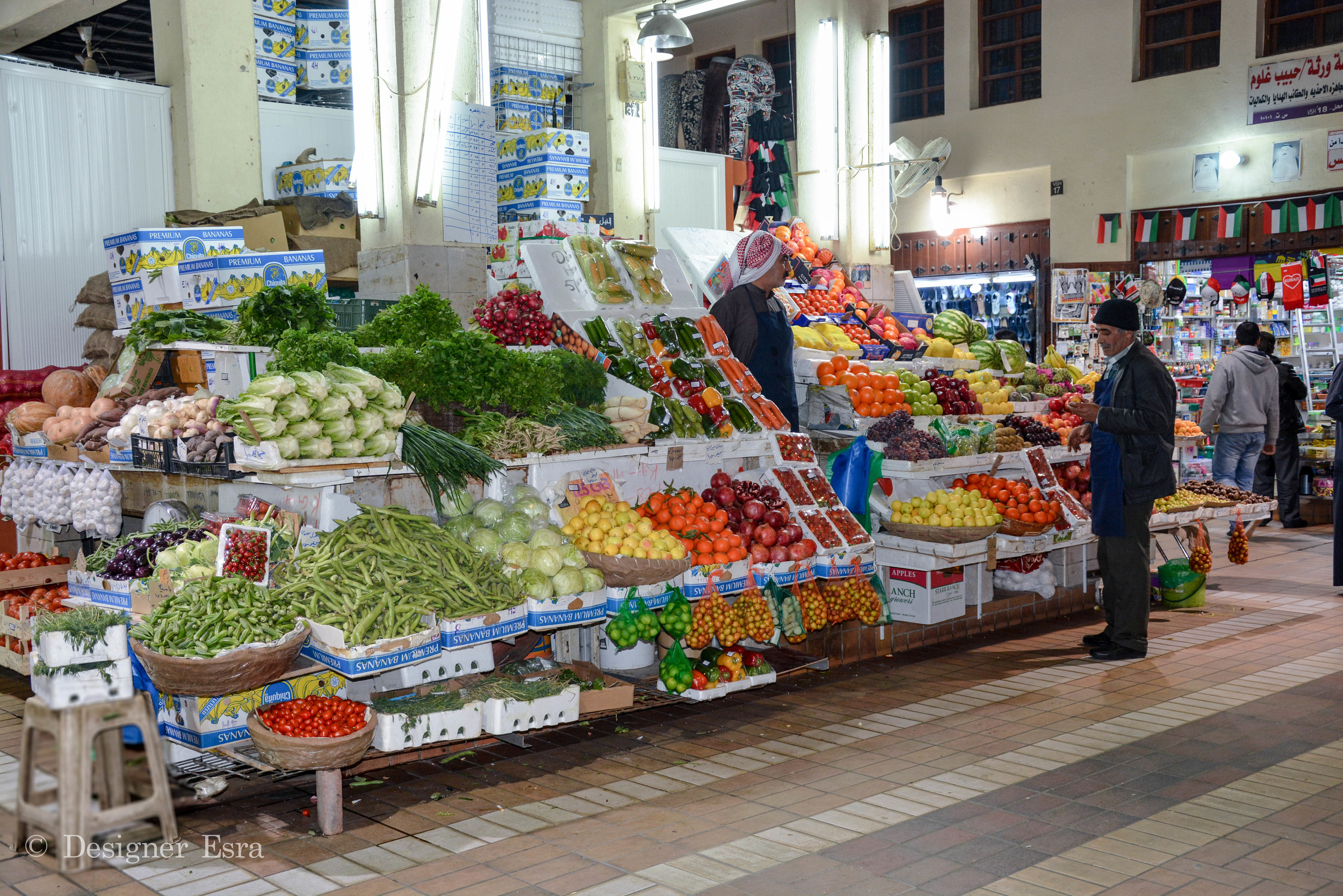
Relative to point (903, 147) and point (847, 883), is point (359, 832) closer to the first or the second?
point (847, 883)

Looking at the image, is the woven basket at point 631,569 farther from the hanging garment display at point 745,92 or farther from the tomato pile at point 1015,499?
the hanging garment display at point 745,92

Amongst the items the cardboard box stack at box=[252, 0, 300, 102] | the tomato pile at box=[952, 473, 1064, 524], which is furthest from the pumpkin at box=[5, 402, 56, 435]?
the tomato pile at box=[952, 473, 1064, 524]

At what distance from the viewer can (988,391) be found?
823 centimetres

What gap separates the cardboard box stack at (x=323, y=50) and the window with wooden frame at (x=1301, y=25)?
10.8m

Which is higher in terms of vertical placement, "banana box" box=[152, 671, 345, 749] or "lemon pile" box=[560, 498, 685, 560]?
"lemon pile" box=[560, 498, 685, 560]

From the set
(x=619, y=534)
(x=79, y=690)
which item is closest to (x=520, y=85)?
(x=619, y=534)

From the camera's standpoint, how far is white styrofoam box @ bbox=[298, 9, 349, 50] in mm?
9859

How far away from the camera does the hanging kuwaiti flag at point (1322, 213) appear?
13.0 m

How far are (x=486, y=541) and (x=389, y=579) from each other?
2.24 feet

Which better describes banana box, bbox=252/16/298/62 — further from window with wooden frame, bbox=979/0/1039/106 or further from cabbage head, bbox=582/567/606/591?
window with wooden frame, bbox=979/0/1039/106

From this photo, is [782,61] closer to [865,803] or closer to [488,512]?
[488,512]

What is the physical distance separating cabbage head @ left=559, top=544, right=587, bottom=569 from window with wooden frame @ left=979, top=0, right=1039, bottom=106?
13.3 meters

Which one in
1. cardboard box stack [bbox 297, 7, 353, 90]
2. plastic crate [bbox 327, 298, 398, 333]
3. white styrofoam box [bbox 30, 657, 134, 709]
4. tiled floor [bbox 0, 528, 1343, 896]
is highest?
cardboard box stack [bbox 297, 7, 353, 90]

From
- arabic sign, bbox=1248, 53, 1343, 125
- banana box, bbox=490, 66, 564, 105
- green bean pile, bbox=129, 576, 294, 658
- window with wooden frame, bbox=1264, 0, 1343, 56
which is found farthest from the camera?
window with wooden frame, bbox=1264, 0, 1343, 56
